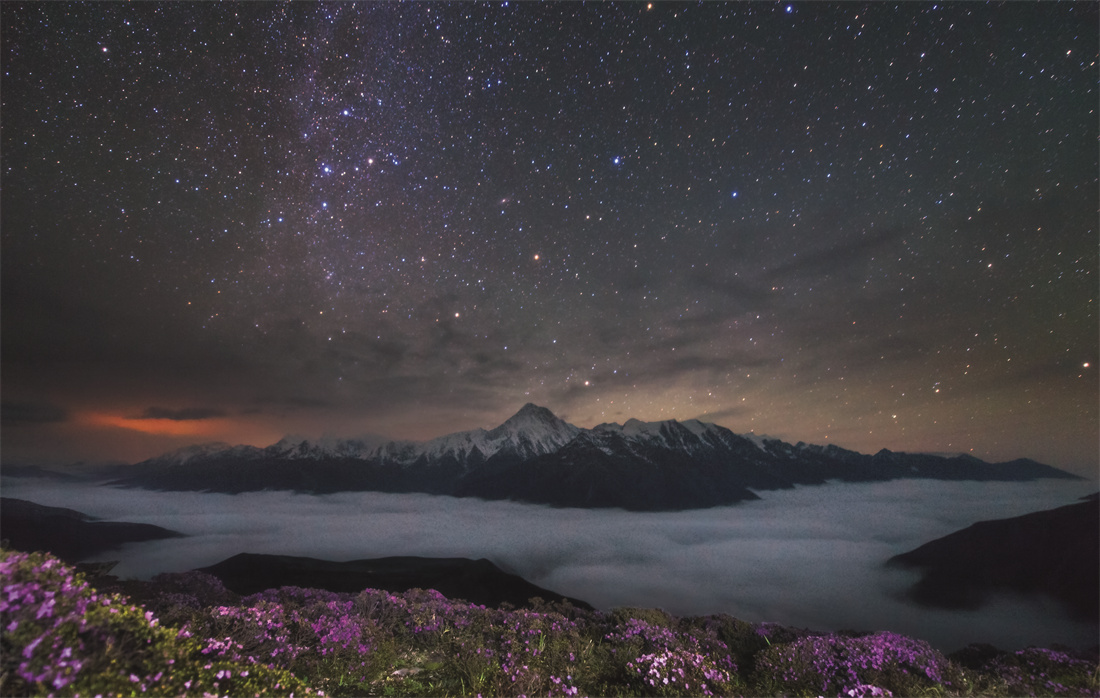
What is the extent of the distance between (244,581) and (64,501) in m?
109

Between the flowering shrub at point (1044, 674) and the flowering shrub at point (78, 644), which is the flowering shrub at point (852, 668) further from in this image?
the flowering shrub at point (78, 644)

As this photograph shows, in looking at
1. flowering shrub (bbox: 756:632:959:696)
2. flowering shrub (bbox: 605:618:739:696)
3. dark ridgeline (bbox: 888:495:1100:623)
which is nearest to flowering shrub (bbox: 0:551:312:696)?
flowering shrub (bbox: 605:618:739:696)

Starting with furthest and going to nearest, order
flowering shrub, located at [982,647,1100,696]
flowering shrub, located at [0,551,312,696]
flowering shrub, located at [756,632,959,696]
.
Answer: flowering shrub, located at [982,647,1100,696] → flowering shrub, located at [756,632,959,696] → flowering shrub, located at [0,551,312,696]

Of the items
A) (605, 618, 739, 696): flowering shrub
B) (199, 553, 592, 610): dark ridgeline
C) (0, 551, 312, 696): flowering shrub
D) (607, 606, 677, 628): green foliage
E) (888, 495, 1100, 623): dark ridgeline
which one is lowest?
(888, 495, 1100, 623): dark ridgeline

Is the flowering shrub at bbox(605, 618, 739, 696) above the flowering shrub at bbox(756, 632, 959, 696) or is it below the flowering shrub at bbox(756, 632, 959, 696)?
above

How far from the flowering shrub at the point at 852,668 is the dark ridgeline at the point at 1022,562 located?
13542 centimetres

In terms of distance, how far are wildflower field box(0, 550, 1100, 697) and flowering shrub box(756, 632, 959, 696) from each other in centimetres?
4

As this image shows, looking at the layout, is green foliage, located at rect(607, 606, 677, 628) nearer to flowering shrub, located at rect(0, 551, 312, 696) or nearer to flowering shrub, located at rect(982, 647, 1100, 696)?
flowering shrub, located at rect(982, 647, 1100, 696)

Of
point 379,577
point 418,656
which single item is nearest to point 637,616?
point 418,656

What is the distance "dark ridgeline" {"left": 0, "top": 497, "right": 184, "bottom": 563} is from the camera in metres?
84.6

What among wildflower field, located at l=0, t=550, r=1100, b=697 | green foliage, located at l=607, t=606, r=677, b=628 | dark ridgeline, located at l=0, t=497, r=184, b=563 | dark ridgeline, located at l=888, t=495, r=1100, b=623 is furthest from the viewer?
dark ridgeline, located at l=888, t=495, r=1100, b=623

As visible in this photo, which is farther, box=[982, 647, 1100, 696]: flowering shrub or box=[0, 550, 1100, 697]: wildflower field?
box=[982, 647, 1100, 696]: flowering shrub

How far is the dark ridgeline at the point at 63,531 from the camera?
84625 millimetres

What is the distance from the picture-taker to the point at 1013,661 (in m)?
12.1
